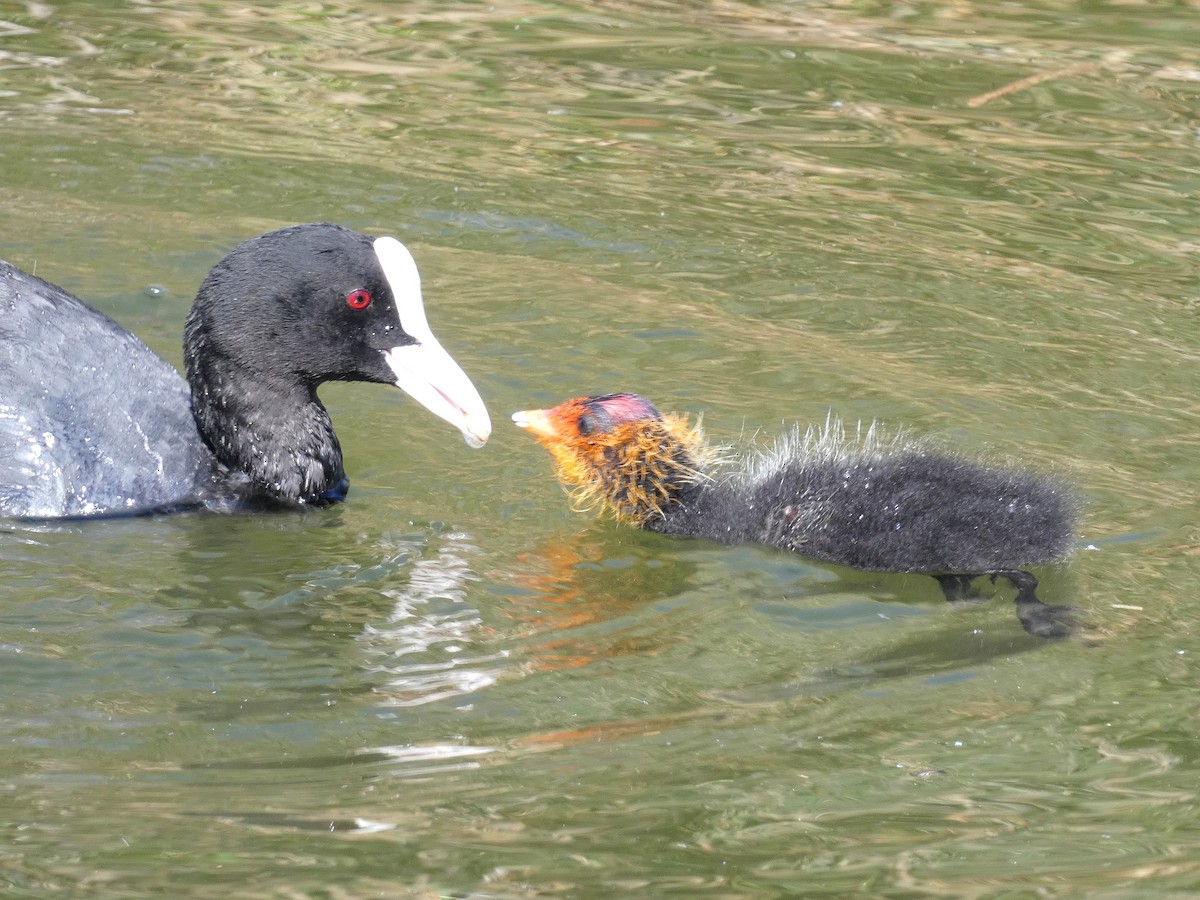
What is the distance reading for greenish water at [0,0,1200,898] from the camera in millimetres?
3002

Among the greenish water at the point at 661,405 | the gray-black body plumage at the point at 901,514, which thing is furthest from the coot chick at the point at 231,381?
the gray-black body plumage at the point at 901,514

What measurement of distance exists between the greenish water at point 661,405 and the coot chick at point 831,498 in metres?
0.07

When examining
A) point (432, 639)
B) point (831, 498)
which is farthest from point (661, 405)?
point (432, 639)

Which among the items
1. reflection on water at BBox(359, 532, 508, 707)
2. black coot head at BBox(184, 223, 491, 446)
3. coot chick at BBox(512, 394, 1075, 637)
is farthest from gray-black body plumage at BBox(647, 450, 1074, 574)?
black coot head at BBox(184, 223, 491, 446)

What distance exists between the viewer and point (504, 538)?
433 cm

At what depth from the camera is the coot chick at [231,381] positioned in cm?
436

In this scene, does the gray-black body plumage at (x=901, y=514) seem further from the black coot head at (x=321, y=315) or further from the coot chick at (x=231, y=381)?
the black coot head at (x=321, y=315)

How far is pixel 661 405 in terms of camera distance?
16.8 ft

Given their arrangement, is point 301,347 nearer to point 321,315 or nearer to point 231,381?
point 321,315

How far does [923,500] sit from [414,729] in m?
1.37

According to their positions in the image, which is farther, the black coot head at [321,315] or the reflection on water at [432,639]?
the black coot head at [321,315]

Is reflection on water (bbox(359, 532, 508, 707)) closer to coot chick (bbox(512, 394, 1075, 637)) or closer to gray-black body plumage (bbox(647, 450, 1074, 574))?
coot chick (bbox(512, 394, 1075, 637))

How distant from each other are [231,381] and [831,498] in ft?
5.15

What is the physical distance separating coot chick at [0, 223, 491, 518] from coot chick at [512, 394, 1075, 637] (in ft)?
1.15
